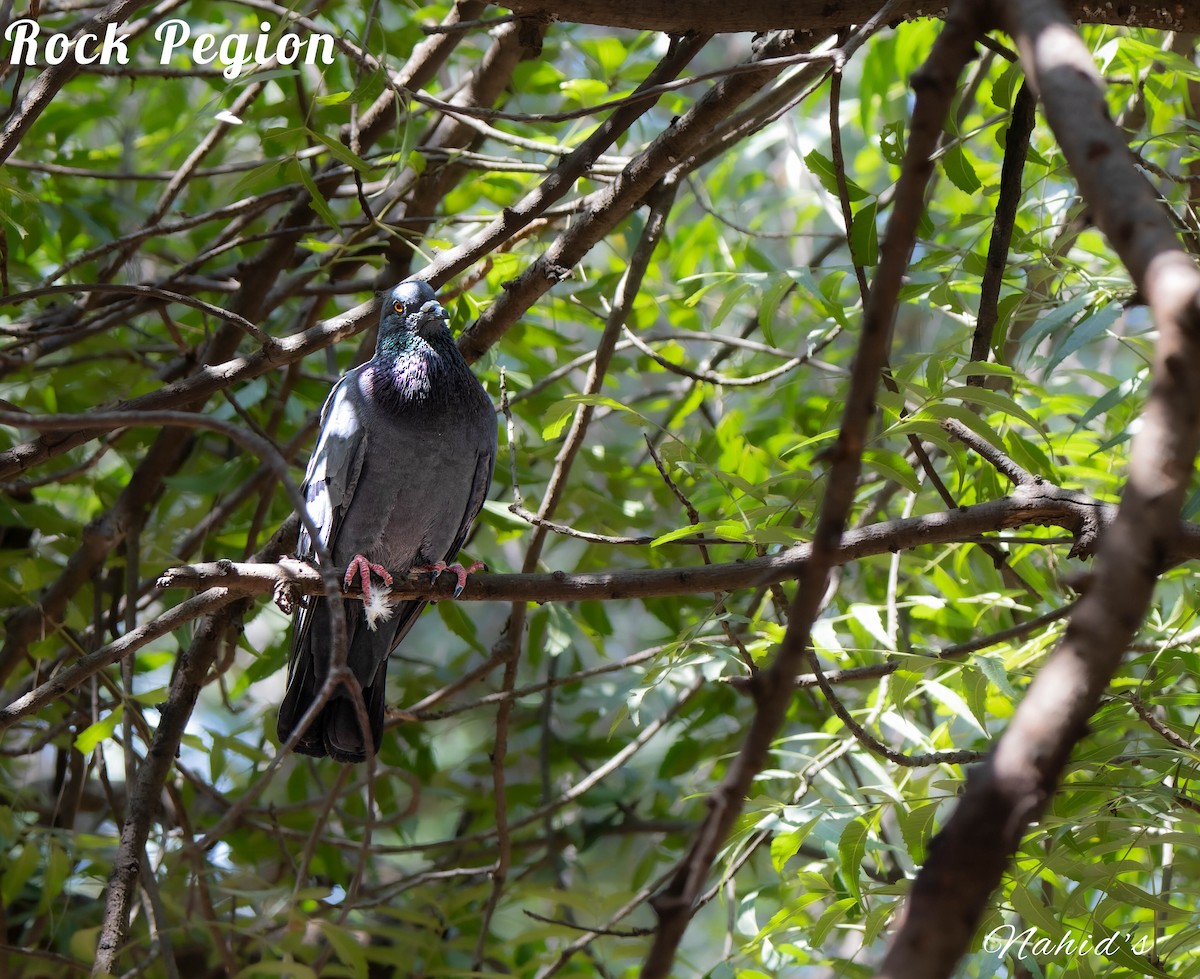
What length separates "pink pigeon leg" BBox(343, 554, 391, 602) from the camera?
319cm

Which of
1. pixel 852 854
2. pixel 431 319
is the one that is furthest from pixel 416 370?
pixel 852 854

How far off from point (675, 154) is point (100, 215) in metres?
2.62

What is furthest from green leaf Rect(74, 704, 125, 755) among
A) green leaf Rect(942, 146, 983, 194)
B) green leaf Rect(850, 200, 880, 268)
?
green leaf Rect(942, 146, 983, 194)

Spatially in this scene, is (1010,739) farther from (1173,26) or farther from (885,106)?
(885,106)

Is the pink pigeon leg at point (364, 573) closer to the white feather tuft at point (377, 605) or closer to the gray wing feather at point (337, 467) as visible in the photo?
the white feather tuft at point (377, 605)

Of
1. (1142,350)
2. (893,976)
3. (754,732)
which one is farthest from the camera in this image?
(1142,350)

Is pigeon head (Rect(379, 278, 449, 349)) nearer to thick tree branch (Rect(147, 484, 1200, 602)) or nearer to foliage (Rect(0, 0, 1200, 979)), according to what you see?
foliage (Rect(0, 0, 1200, 979))

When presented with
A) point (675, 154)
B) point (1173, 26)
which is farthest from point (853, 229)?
point (1173, 26)

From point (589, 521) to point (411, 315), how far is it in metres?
0.93

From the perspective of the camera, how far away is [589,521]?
393cm

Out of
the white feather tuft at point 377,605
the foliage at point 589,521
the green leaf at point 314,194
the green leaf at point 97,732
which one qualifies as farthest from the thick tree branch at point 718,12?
the green leaf at point 97,732

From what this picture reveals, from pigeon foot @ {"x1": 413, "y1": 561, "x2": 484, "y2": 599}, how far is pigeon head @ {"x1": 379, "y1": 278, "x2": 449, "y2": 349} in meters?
0.71

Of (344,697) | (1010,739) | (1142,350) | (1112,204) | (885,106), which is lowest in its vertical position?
(1010,739)

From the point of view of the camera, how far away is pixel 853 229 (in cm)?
265
